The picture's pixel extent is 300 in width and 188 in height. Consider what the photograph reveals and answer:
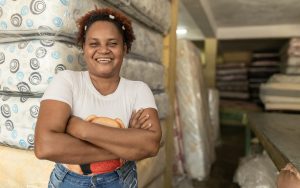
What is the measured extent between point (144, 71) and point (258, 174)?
4.22 ft

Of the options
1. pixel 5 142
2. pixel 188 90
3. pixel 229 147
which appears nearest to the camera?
pixel 5 142

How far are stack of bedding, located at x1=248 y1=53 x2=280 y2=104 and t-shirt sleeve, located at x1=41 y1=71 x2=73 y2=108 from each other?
5.20 m

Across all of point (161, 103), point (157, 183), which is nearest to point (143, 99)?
point (161, 103)

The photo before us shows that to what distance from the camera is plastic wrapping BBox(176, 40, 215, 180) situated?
2.94 m

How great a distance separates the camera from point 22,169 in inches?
49.8

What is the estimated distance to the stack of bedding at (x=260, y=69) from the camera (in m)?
5.52

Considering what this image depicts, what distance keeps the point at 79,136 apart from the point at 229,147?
3958 mm

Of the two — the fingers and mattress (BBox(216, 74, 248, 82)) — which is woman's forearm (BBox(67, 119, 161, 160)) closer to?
the fingers

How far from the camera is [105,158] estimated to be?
0.98 metres

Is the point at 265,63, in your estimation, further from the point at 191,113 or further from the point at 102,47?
the point at 102,47

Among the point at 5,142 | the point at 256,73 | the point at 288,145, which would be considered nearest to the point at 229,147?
the point at 256,73

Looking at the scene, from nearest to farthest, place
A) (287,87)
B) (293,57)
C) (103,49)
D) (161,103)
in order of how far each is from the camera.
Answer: (103,49), (161,103), (287,87), (293,57)

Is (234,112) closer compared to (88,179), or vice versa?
(88,179)

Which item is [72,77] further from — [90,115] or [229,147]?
[229,147]
